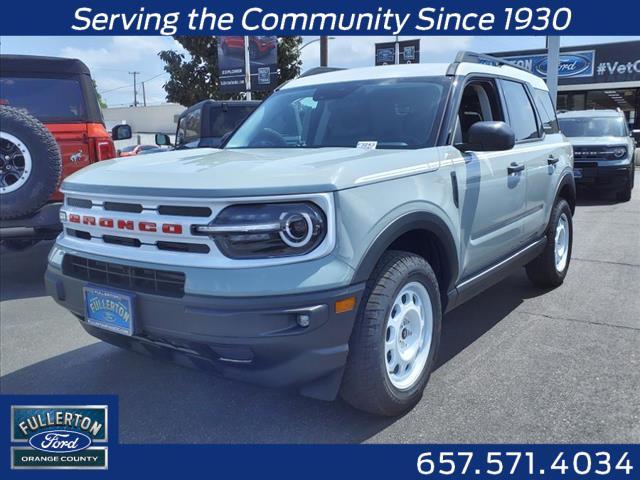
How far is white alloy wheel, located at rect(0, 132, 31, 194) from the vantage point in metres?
5.19

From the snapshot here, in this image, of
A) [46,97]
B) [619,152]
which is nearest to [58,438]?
[46,97]

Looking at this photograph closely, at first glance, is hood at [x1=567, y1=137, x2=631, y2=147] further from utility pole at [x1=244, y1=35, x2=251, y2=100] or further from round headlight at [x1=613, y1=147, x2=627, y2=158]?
utility pole at [x1=244, y1=35, x2=251, y2=100]

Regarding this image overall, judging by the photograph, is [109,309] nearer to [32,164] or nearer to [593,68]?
[32,164]

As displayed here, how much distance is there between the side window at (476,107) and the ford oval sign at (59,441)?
2819 millimetres

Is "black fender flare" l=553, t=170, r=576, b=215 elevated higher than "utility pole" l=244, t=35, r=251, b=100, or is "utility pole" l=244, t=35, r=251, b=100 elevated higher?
"utility pole" l=244, t=35, r=251, b=100

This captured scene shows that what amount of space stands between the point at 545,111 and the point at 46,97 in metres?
5.12

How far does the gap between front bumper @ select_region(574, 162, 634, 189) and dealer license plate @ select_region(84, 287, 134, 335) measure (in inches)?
413

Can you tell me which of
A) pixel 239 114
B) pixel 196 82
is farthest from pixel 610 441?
pixel 196 82

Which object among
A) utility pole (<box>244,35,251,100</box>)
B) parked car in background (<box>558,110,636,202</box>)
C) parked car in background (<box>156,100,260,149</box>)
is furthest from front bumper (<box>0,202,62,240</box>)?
utility pole (<box>244,35,251,100</box>)

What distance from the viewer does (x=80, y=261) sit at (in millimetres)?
3029

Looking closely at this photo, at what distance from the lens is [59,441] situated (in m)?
2.85

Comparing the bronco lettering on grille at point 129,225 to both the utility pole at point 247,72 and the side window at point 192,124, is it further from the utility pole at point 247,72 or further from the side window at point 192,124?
the utility pole at point 247,72

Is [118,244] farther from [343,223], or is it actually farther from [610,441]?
[610,441]

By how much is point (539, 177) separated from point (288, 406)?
2866 millimetres
